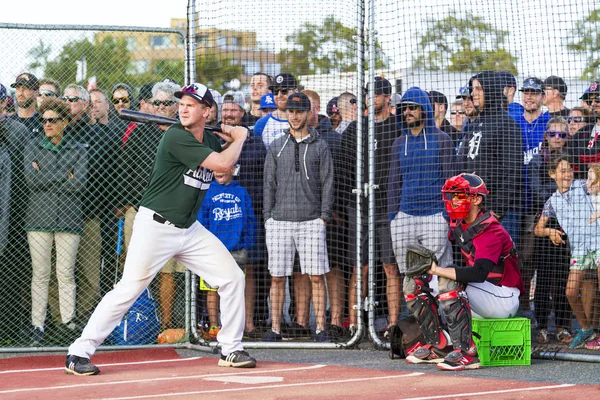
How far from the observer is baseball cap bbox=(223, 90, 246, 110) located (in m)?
10.2

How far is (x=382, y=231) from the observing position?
9.47 m

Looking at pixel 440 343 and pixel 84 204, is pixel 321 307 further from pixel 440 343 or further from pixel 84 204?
pixel 84 204

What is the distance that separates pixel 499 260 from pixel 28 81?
5.03 metres

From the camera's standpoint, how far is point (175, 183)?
25.1 ft

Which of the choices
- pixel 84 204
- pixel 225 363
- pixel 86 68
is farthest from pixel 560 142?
pixel 86 68

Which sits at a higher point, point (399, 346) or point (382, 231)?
point (382, 231)

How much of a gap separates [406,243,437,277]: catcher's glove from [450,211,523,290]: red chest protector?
1.23 feet

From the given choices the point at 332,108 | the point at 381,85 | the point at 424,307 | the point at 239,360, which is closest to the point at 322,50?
the point at 332,108

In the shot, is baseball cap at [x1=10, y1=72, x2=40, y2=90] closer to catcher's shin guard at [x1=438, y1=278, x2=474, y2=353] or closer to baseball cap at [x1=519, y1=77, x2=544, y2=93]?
catcher's shin guard at [x1=438, y1=278, x2=474, y2=353]

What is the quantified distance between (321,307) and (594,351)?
2.64 m

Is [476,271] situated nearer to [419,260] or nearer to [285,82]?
[419,260]

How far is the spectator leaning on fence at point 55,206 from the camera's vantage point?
934cm

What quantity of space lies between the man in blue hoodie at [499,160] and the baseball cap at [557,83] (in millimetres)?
575

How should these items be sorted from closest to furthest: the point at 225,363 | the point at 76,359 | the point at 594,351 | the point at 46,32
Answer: the point at 76,359
the point at 225,363
the point at 594,351
the point at 46,32
